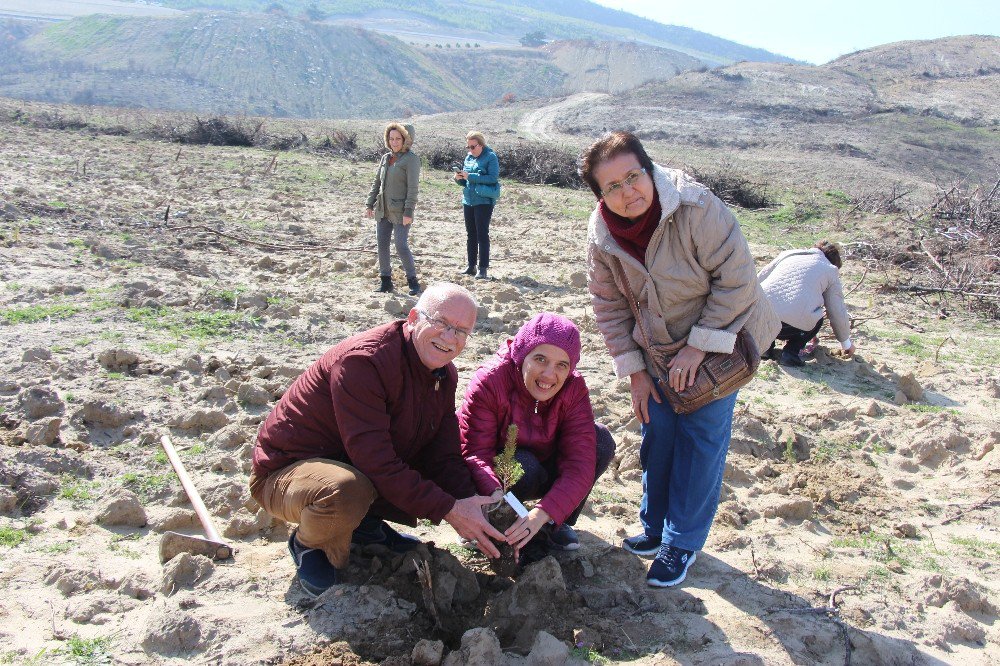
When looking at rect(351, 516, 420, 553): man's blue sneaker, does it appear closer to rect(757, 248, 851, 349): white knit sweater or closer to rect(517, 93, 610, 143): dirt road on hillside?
rect(757, 248, 851, 349): white knit sweater

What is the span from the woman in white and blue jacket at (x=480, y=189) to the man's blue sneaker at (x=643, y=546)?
17.1 feet

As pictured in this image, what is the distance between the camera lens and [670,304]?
Result: 120 inches

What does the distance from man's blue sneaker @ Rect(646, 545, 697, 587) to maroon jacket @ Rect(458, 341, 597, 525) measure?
42cm

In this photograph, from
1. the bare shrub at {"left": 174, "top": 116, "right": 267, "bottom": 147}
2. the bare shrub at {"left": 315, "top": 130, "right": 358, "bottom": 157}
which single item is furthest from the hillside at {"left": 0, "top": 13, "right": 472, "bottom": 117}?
the bare shrub at {"left": 315, "top": 130, "right": 358, "bottom": 157}

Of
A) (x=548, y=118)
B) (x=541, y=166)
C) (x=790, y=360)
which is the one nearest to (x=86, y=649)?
(x=790, y=360)

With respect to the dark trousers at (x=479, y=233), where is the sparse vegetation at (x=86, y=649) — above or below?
below

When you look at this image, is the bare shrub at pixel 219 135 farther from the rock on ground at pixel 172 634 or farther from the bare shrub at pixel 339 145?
the rock on ground at pixel 172 634

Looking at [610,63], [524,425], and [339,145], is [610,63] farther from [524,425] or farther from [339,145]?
[524,425]

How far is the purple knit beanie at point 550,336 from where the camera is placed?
10.4 feet

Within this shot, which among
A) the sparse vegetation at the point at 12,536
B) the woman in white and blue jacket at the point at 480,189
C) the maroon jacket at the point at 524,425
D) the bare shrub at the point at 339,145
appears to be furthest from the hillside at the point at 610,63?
the sparse vegetation at the point at 12,536

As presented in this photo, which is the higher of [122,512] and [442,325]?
[442,325]

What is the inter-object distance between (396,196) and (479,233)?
1.28 m

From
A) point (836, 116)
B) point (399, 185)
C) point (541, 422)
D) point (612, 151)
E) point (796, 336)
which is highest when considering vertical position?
point (836, 116)

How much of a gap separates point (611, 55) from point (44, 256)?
82.8 meters
